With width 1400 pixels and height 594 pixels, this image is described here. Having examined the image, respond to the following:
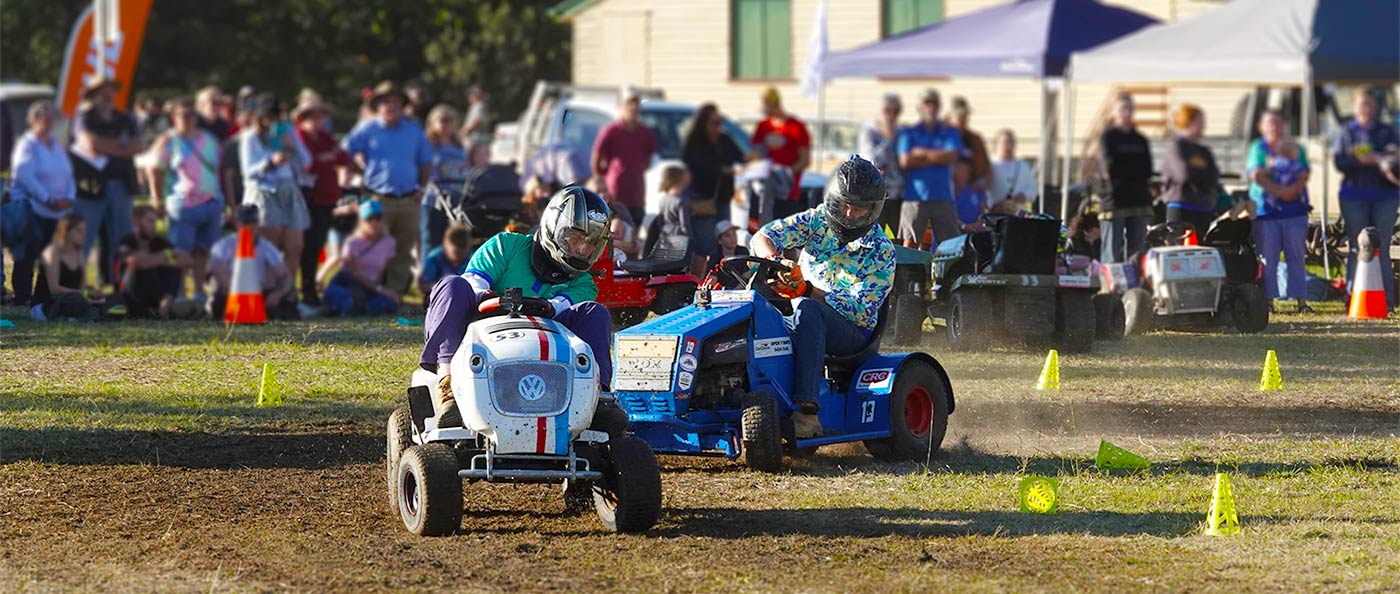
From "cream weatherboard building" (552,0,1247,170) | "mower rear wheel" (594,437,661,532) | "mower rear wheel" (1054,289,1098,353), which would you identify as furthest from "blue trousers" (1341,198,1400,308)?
"cream weatherboard building" (552,0,1247,170)

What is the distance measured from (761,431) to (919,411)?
4.00ft

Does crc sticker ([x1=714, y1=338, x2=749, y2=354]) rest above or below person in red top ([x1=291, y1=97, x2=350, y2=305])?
below

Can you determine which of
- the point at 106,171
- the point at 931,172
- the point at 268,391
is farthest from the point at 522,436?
the point at 106,171

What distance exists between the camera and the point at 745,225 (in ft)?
63.2

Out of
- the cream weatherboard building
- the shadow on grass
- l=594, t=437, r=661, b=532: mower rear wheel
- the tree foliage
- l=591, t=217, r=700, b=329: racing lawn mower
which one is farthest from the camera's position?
the tree foliage

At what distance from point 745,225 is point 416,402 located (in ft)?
36.4

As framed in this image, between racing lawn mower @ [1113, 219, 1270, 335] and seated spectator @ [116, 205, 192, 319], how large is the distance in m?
7.84

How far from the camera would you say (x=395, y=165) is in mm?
19219

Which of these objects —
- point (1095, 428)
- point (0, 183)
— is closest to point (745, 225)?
point (0, 183)

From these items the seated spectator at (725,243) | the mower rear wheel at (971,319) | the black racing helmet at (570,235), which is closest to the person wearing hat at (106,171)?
the seated spectator at (725,243)

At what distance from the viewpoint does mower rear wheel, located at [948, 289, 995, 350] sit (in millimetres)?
14688

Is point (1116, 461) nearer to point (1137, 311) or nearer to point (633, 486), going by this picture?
point (633, 486)

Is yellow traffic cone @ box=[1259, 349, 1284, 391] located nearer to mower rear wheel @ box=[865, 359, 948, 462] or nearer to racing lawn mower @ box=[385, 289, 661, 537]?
mower rear wheel @ box=[865, 359, 948, 462]

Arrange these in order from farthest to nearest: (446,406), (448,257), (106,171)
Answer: (106,171), (448,257), (446,406)
